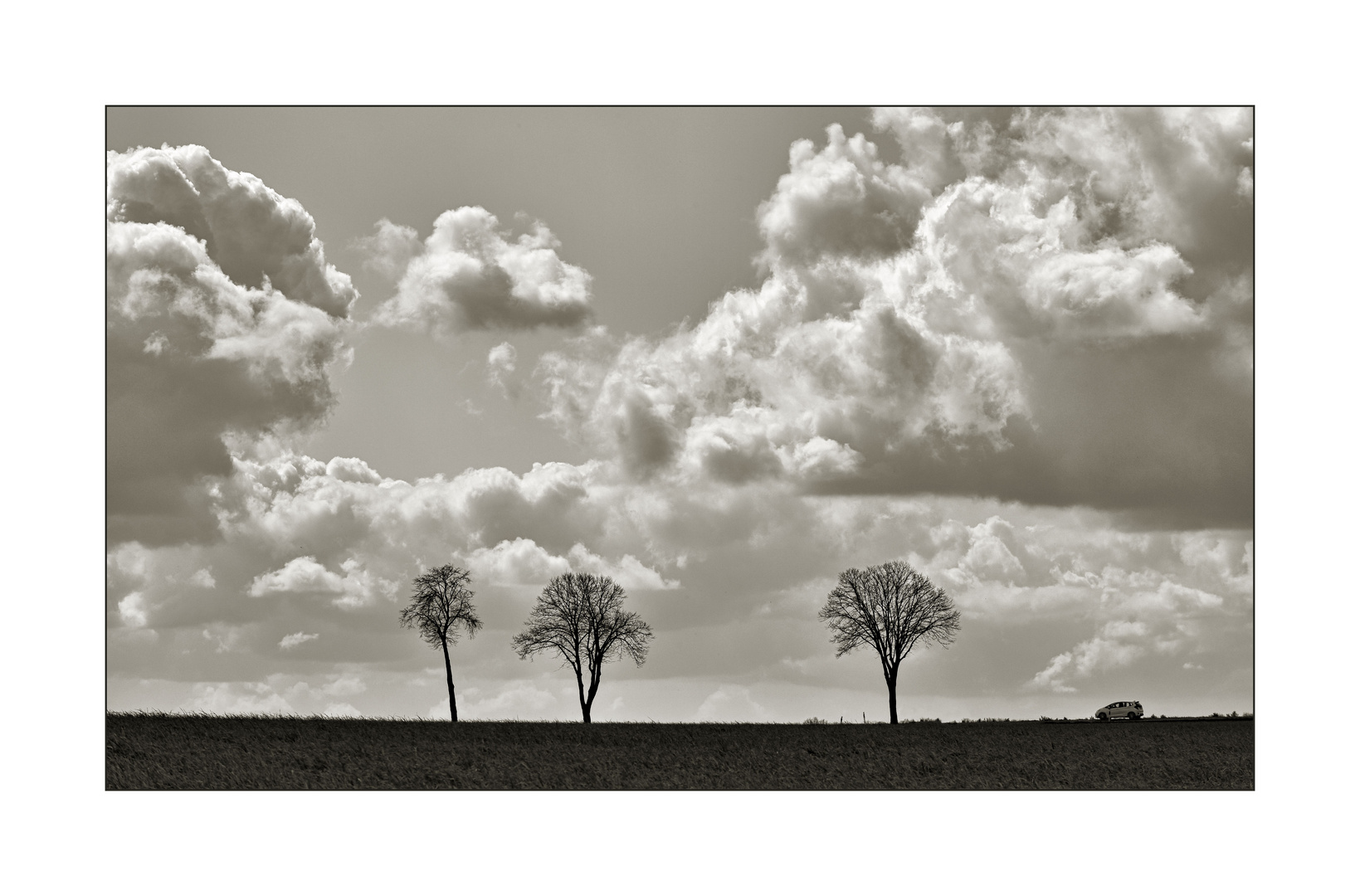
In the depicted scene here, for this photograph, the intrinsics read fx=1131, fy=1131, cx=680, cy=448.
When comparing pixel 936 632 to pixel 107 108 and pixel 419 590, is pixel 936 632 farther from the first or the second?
pixel 107 108

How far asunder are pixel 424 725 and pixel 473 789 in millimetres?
10073

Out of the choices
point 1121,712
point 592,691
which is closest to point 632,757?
point 592,691

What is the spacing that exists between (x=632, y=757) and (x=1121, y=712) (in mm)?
32581

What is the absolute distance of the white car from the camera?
199 feet

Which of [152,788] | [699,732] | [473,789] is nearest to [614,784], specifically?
[473,789]

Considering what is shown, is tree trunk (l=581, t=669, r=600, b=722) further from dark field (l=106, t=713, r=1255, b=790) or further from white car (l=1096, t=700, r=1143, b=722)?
white car (l=1096, t=700, r=1143, b=722)

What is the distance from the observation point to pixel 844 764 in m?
43.3

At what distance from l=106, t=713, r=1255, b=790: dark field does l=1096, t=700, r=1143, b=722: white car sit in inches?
366

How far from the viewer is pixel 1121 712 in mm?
62594

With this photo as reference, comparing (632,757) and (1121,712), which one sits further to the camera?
(1121,712)

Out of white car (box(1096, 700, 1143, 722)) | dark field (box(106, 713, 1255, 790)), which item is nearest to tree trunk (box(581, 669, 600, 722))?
dark field (box(106, 713, 1255, 790))

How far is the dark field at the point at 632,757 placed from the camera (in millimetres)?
40156

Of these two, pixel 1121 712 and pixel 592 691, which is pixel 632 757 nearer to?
pixel 592 691

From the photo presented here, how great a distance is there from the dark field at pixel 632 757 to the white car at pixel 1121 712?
30.5 feet
